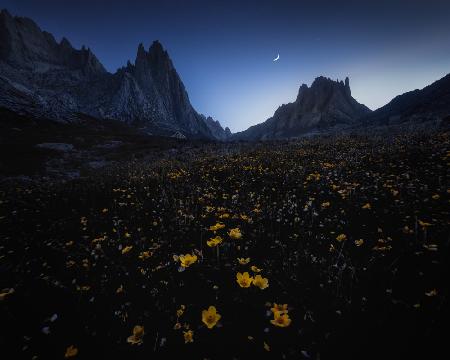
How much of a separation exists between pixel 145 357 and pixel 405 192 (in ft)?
22.7

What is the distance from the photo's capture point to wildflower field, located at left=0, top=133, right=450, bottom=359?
9.52 feet

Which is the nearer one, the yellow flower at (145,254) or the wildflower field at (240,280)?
the wildflower field at (240,280)

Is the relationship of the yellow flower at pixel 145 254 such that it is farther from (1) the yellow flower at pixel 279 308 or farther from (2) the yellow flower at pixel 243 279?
(1) the yellow flower at pixel 279 308

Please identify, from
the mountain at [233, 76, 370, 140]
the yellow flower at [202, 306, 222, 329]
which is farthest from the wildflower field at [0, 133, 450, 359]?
the mountain at [233, 76, 370, 140]

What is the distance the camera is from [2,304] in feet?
11.9

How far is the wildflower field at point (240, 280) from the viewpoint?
2.90m

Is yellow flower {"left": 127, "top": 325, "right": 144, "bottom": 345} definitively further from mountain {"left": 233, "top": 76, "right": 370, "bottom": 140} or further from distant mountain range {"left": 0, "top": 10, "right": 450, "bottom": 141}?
mountain {"left": 233, "top": 76, "right": 370, "bottom": 140}

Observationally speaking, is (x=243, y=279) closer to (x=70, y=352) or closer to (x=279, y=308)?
(x=279, y=308)

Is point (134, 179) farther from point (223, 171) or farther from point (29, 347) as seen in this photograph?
point (29, 347)

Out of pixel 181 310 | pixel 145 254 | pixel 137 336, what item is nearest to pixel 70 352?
pixel 137 336

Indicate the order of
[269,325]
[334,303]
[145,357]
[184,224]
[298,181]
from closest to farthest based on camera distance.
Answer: [145,357]
[269,325]
[334,303]
[184,224]
[298,181]

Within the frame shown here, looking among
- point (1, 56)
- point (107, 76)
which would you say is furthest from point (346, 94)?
point (1, 56)

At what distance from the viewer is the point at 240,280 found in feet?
11.0

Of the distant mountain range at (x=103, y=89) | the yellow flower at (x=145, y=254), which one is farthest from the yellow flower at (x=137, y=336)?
the distant mountain range at (x=103, y=89)
